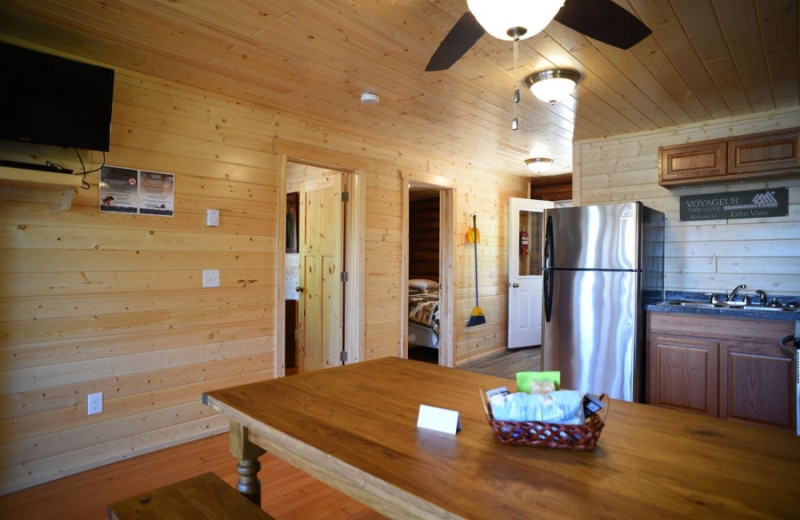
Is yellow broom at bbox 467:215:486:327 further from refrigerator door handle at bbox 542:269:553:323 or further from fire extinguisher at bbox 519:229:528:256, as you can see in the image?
refrigerator door handle at bbox 542:269:553:323

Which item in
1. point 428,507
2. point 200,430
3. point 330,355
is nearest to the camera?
point 428,507

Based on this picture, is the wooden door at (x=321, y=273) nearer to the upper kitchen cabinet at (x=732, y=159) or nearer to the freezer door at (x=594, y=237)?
the freezer door at (x=594, y=237)

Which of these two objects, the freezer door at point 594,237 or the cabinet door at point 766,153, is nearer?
the cabinet door at point 766,153

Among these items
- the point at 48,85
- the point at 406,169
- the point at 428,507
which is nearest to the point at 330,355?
the point at 406,169

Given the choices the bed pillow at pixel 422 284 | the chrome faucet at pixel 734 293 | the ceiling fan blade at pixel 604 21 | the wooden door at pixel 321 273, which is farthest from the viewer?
the bed pillow at pixel 422 284

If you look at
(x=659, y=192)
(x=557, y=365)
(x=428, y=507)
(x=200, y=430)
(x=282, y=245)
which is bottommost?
(x=200, y=430)

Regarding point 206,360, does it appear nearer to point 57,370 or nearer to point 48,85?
point 57,370

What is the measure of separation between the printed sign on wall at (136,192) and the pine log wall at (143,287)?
51 millimetres

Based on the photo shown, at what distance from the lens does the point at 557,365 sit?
3.64 m

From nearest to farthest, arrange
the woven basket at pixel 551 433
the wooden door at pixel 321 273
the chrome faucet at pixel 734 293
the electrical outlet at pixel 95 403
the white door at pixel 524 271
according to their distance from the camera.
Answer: the woven basket at pixel 551 433
the electrical outlet at pixel 95 403
the chrome faucet at pixel 734 293
the wooden door at pixel 321 273
the white door at pixel 524 271

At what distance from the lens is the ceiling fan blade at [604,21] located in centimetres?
155

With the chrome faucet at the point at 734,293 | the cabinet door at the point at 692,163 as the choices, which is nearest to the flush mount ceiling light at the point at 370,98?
the cabinet door at the point at 692,163

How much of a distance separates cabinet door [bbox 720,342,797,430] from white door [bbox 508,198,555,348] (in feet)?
9.85

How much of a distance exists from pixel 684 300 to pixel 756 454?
3202 millimetres
